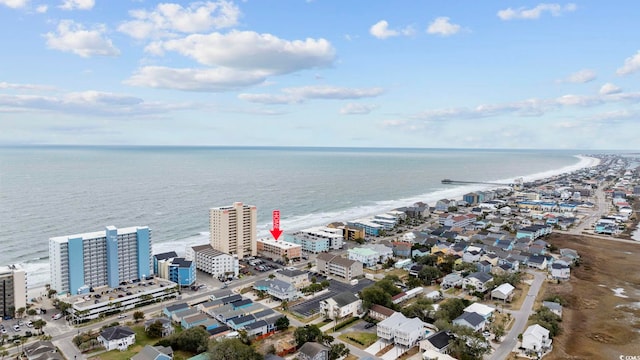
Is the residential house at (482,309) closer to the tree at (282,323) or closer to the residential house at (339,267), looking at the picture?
the residential house at (339,267)

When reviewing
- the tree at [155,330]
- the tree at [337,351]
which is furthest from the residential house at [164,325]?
the tree at [337,351]

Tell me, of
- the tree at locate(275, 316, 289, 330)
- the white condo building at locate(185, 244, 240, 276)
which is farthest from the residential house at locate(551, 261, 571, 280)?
the white condo building at locate(185, 244, 240, 276)

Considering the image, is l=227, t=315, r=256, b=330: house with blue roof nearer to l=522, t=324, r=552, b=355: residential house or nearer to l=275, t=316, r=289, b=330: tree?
l=275, t=316, r=289, b=330: tree

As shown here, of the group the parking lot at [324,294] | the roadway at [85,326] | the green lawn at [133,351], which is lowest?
the green lawn at [133,351]

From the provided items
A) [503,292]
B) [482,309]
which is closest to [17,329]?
[482,309]

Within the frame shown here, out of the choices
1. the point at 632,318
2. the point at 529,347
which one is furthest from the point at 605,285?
the point at 529,347

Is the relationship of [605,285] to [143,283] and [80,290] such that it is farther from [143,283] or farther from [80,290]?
[80,290]

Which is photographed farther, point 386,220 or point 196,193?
point 196,193
